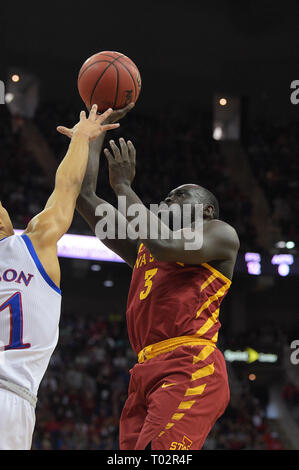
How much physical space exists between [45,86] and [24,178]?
18.1 ft

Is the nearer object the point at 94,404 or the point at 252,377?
the point at 94,404

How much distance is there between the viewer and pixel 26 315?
10.1ft

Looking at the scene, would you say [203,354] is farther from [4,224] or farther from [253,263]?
[253,263]

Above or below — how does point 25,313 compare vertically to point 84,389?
above

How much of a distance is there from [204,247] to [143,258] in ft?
1.71

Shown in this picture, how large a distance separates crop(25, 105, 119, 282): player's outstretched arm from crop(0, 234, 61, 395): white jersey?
9cm

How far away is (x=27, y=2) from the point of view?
1712 cm

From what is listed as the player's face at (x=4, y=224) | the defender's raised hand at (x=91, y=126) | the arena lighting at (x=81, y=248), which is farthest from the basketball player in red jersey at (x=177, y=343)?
the arena lighting at (x=81, y=248)

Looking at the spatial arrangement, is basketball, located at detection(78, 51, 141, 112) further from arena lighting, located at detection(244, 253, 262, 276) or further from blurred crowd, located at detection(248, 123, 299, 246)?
blurred crowd, located at detection(248, 123, 299, 246)

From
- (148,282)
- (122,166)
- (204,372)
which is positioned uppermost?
(122,166)

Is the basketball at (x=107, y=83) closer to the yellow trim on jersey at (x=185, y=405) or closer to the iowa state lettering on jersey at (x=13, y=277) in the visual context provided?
the iowa state lettering on jersey at (x=13, y=277)

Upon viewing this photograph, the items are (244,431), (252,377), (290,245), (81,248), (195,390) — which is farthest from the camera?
(252,377)

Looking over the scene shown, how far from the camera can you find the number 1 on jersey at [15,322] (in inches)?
120

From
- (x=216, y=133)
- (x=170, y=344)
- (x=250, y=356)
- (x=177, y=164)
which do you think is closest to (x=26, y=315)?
(x=170, y=344)
